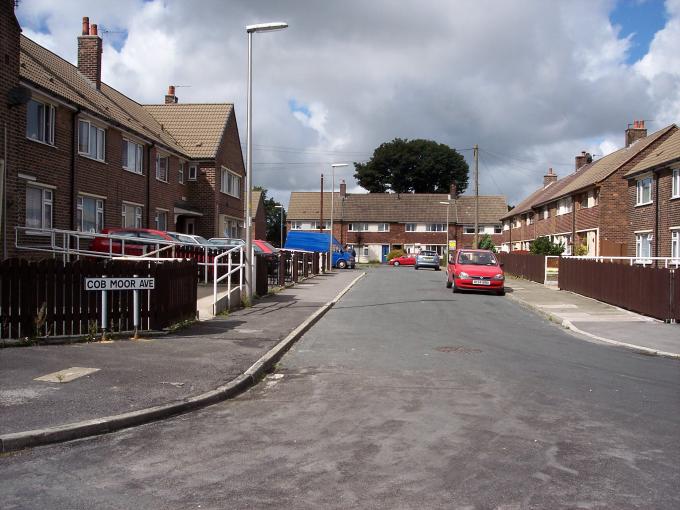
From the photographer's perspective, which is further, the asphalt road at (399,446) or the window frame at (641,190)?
the window frame at (641,190)

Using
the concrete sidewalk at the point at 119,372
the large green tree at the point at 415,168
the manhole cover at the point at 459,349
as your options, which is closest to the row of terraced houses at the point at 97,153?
the concrete sidewalk at the point at 119,372

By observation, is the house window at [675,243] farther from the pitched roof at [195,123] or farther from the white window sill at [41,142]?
the white window sill at [41,142]

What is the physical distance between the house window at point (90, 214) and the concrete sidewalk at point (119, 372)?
1069cm

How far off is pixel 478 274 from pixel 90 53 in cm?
1848

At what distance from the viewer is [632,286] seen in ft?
55.5

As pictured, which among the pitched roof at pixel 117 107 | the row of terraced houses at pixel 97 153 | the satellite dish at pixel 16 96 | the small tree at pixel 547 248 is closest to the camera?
the satellite dish at pixel 16 96

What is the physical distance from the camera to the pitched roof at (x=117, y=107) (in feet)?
64.2

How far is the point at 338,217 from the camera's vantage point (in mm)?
72438

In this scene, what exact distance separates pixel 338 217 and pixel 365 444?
67.4 metres

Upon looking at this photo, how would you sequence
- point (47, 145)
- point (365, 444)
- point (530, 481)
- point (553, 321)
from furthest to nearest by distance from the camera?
1. point (47, 145)
2. point (553, 321)
3. point (365, 444)
4. point (530, 481)

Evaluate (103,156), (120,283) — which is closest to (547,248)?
(103,156)

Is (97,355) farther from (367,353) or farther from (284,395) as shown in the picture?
(367,353)

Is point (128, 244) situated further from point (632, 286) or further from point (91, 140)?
point (632, 286)

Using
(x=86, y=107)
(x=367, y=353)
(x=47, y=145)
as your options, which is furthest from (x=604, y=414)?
(x=86, y=107)
